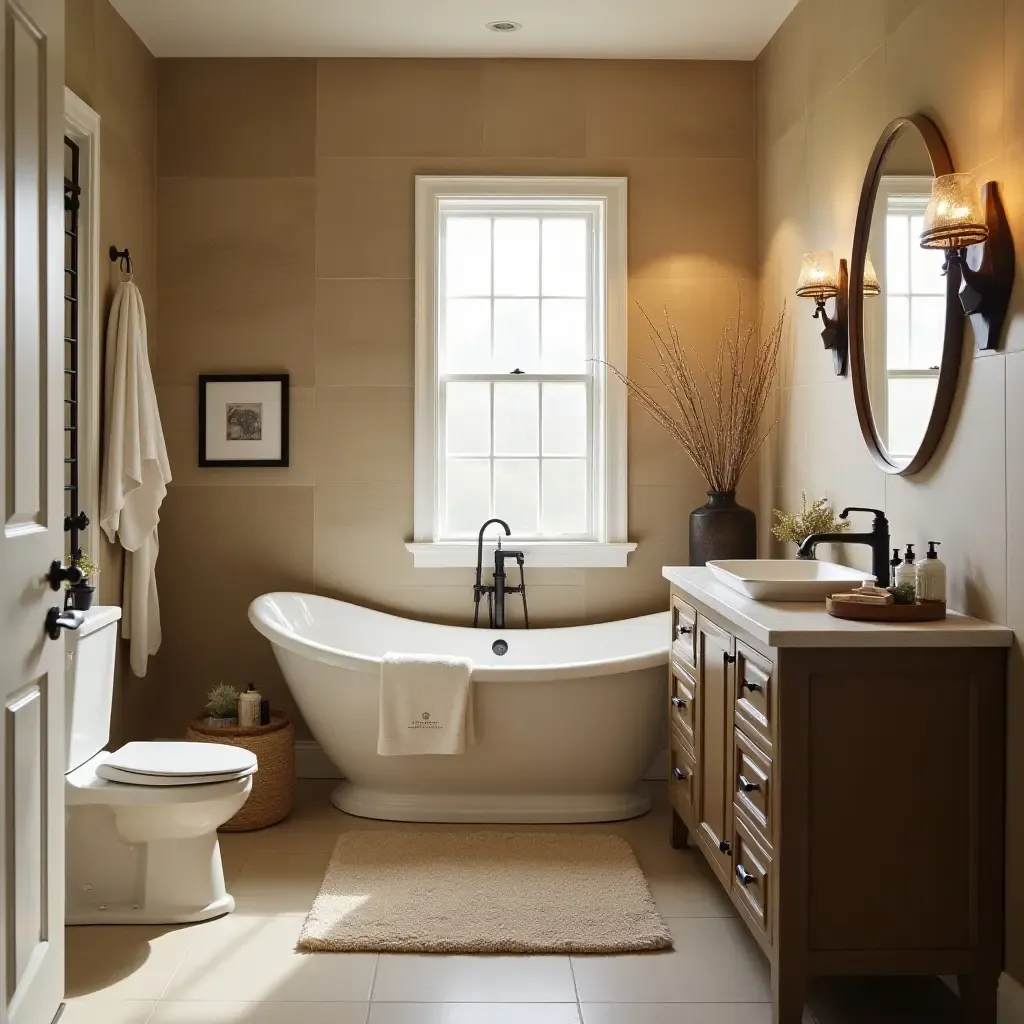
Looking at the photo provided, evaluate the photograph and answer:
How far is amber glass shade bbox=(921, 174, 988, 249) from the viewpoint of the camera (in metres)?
2.47

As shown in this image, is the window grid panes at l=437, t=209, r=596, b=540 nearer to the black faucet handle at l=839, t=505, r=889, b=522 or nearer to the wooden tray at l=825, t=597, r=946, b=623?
the black faucet handle at l=839, t=505, r=889, b=522

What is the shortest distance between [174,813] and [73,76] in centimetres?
240

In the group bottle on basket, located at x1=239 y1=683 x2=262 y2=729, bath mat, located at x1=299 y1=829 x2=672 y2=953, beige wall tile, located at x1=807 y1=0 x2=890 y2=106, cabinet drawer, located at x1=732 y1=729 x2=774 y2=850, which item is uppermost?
beige wall tile, located at x1=807 y1=0 x2=890 y2=106

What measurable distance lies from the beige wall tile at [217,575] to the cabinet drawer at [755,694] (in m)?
2.33

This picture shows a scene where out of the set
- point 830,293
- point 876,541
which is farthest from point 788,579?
point 830,293

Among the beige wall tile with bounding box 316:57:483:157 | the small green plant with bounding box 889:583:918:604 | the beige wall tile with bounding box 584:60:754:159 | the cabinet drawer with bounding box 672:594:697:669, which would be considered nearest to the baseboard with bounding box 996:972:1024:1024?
the small green plant with bounding box 889:583:918:604

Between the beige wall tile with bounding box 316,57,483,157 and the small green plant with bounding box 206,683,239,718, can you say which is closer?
the small green plant with bounding box 206,683,239,718

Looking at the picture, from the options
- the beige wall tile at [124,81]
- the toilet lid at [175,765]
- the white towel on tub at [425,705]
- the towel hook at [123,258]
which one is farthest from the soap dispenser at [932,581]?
the beige wall tile at [124,81]

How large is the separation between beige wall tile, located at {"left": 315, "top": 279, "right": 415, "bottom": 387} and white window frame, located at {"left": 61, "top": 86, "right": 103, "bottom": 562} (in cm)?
97

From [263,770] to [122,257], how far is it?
6.35 feet

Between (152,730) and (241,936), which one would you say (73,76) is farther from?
(241,936)

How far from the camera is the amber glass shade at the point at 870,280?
3.18m

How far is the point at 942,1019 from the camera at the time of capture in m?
2.52

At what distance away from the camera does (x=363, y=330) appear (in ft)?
15.0
